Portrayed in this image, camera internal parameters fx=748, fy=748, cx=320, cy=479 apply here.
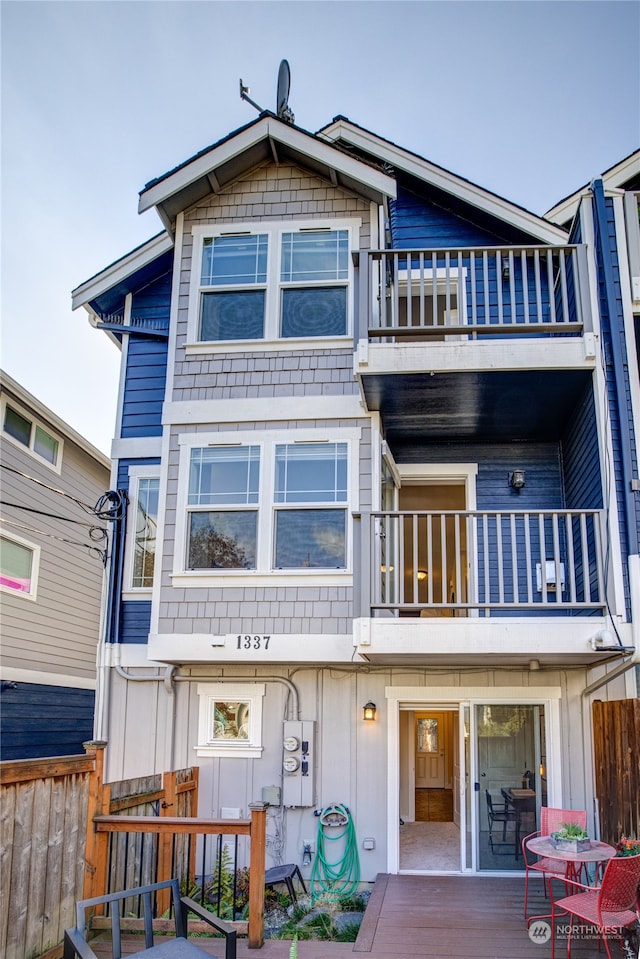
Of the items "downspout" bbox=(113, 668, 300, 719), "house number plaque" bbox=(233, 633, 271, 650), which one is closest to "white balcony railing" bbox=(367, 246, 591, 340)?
"house number plaque" bbox=(233, 633, 271, 650)

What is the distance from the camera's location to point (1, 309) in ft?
35.8

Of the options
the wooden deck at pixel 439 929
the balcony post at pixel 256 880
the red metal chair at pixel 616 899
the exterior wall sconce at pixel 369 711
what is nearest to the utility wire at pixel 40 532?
the exterior wall sconce at pixel 369 711

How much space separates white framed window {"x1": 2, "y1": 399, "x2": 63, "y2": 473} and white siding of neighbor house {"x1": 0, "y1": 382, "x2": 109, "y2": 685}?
0.09 metres

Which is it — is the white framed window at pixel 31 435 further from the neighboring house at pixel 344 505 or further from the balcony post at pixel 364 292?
the balcony post at pixel 364 292

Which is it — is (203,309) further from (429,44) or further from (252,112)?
(429,44)

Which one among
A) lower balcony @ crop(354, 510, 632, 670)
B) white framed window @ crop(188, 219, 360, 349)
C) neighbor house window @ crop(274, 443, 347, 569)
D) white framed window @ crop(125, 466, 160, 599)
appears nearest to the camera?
lower balcony @ crop(354, 510, 632, 670)

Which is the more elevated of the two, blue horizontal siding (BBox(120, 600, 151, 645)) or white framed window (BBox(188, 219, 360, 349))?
white framed window (BBox(188, 219, 360, 349))

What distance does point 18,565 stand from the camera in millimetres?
11555

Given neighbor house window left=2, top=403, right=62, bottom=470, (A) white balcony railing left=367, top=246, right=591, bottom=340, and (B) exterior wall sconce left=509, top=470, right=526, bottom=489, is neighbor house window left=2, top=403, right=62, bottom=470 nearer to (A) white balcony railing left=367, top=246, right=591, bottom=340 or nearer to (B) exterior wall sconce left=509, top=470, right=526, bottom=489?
(A) white balcony railing left=367, top=246, right=591, bottom=340

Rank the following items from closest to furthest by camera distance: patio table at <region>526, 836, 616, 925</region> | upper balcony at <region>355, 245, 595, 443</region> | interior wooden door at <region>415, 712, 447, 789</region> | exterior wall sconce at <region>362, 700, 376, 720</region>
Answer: patio table at <region>526, 836, 616, 925</region> → upper balcony at <region>355, 245, 595, 443</region> → exterior wall sconce at <region>362, 700, 376, 720</region> → interior wooden door at <region>415, 712, 447, 789</region>

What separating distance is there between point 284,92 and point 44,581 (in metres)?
8.25

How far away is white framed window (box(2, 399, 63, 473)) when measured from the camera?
11.2 meters

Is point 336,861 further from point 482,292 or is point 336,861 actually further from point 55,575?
point 55,575

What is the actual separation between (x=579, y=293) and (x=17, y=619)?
29.7 feet
